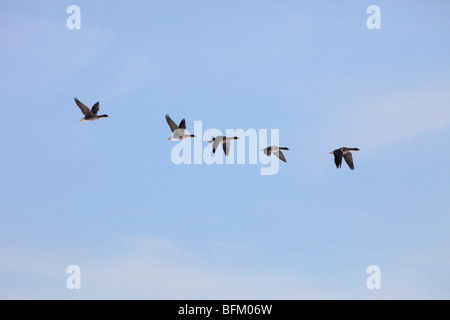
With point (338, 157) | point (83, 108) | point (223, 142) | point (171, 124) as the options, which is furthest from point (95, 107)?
point (338, 157)

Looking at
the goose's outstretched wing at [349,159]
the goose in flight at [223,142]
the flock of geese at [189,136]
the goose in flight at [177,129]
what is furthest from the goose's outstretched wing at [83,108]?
the goose's outstretched wing at [349,159]

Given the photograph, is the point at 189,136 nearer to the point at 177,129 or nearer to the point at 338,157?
the point at 177,129

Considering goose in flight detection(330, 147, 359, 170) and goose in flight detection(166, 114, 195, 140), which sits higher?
goose in flight detection(166, 114, 195, 140)

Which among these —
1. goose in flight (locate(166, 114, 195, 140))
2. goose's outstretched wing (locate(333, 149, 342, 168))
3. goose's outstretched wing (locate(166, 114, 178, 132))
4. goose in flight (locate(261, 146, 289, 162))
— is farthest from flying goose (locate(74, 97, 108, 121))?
goose's outstretched wing (locate(333, 149, 342, 168))

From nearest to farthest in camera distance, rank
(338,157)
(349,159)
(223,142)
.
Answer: (338,157) → (349,159) → (223,142)

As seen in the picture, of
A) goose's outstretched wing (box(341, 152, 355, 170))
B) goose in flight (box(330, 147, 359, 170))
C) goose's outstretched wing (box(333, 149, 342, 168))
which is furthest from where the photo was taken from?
goose's outstretched wing (box(341, 152, 355, 170))

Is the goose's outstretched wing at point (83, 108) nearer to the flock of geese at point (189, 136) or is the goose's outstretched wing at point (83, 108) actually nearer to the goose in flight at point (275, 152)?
the flock of geese at point (189, 136)

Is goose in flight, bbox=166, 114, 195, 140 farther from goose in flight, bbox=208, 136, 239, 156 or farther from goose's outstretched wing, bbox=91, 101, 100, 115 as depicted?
goose's outstretched wing, bbox=91, 101, 100, 115

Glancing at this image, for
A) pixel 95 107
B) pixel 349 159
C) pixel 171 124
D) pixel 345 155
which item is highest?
pixel 95 107

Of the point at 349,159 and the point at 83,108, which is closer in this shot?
the point at 349,159

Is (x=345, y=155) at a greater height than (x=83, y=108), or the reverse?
(x=83, y=108)
